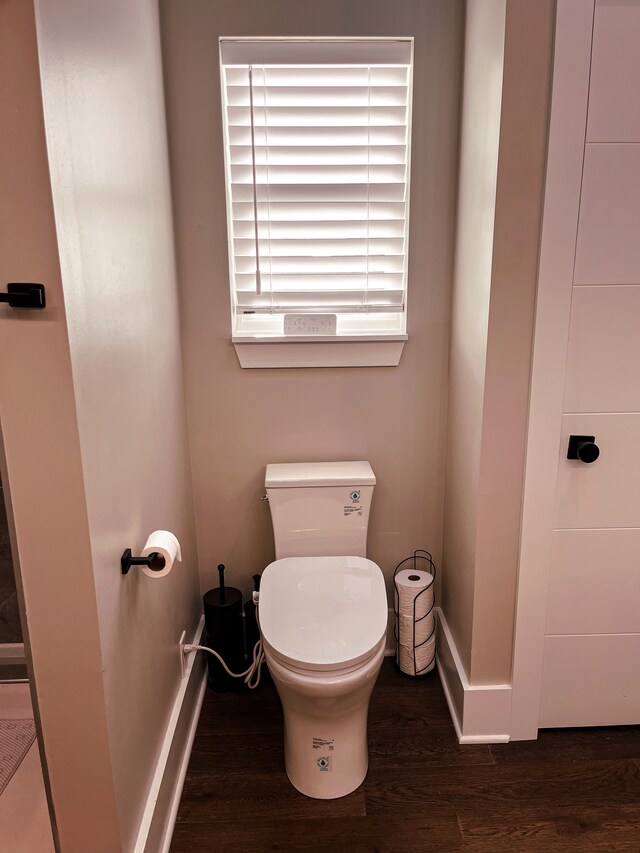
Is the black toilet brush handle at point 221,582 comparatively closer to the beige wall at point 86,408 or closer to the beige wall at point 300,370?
the beige wall at point 300,370

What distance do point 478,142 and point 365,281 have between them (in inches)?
23.0

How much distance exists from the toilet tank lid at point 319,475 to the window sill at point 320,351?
36 cm

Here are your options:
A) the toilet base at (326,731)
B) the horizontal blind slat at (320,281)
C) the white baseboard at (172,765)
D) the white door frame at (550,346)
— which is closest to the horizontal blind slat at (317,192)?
the horizontal blind slat at (320,281)

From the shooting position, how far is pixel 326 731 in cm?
180

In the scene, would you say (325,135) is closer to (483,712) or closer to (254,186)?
(254,186)

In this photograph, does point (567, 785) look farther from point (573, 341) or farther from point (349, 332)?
point (349, 332)

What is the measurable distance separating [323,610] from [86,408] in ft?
3.15

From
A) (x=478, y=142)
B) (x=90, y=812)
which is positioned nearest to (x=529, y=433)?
(x=478, y=142)

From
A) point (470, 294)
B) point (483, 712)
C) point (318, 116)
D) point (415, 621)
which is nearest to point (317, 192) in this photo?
point (318, 116)

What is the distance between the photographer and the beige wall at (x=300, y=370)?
202 cm

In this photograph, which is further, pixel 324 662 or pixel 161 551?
pixel 324 662

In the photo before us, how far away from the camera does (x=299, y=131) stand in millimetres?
2109

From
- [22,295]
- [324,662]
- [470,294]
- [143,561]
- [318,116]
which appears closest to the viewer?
[22,295]

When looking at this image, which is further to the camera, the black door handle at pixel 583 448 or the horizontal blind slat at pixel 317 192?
the horizontal blind slat at pixel 317 192
